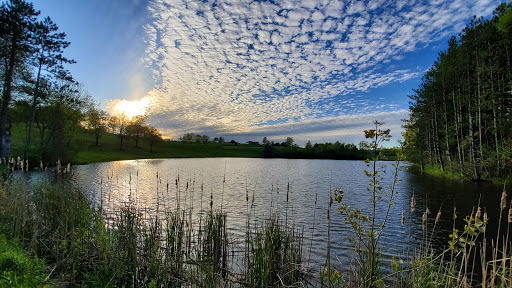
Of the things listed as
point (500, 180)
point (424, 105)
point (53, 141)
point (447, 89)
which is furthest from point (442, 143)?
point (53, 141)

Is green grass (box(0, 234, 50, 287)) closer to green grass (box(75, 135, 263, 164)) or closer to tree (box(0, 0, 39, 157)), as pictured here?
tree (box(0, 0, 39, 157))

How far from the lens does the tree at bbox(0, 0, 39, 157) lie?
809 inches

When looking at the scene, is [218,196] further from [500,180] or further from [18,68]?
[500,180]

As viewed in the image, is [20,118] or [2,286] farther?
[20,118]

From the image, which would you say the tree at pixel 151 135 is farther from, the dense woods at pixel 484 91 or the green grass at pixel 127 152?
the dense woods at pixel 484 91

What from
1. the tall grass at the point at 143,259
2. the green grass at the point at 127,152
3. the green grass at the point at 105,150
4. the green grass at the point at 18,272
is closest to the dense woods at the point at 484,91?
the tall grass at the point at 143,259

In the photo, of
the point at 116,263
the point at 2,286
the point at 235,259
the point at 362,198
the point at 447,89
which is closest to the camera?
the point at 2,286

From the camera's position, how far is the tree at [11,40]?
20.5 m

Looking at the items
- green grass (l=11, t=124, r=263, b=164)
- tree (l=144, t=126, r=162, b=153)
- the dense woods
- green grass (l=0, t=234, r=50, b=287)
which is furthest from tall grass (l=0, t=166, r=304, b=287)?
tree (l=144, t=126, r=162, b=153)

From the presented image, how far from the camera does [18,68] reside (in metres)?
23.3

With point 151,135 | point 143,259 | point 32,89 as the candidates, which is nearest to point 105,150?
point 151,135

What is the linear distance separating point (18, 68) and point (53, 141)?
13.7m

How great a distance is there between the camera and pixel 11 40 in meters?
21.4

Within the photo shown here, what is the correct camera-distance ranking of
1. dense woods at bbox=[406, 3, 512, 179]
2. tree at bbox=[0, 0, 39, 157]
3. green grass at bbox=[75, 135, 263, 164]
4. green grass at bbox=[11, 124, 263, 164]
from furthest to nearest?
green grass at bbox=[75, 135, 263, 164]
green grass at bbox=[11, 124, 263, 164]
dense woods at bbox=[406, 3, 512, 179]
tree at bbox=[0, 0, 39, 157]
